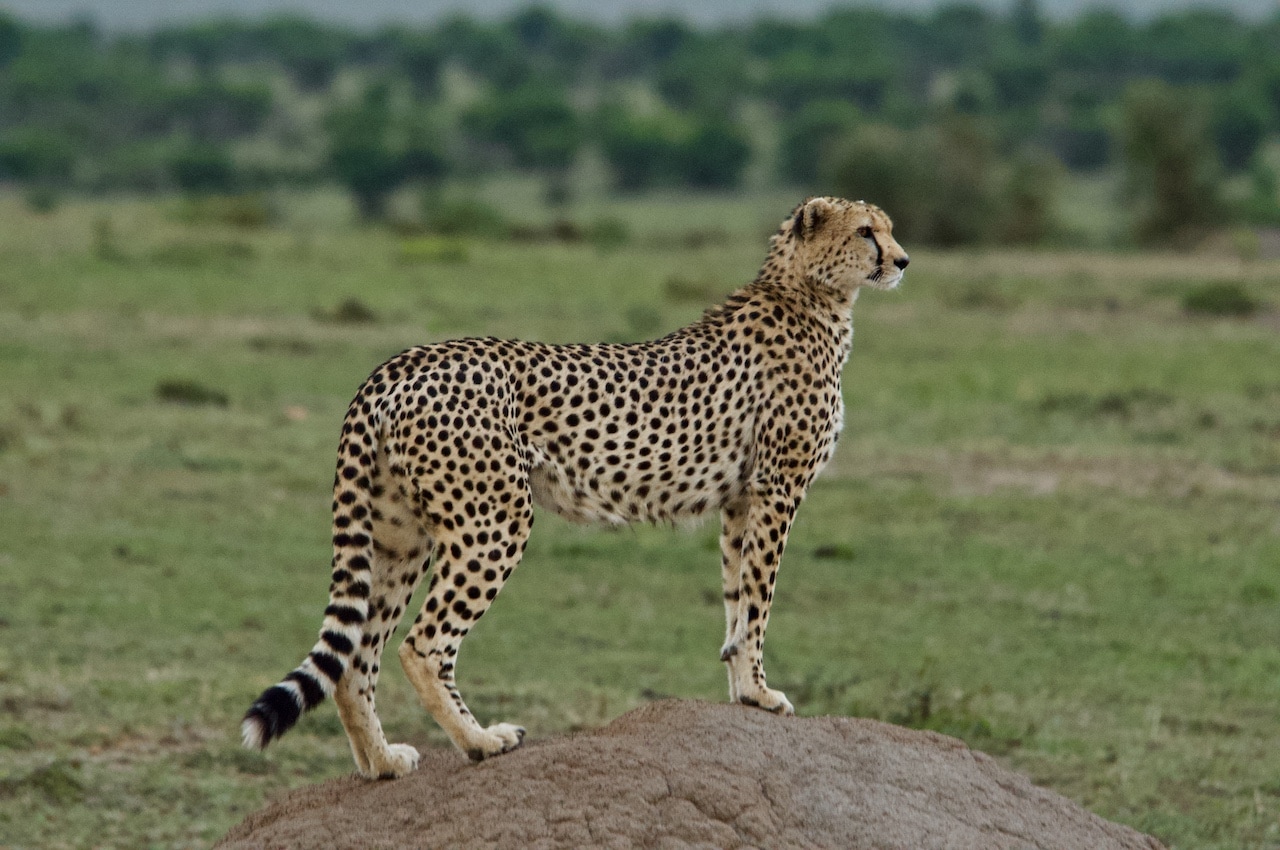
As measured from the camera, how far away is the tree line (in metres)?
35.2

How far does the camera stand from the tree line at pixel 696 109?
35.2 m

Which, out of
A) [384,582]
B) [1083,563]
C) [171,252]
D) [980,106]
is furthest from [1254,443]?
[980,106]

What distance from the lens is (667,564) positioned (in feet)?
37.5

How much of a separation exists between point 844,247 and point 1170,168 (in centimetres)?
3114

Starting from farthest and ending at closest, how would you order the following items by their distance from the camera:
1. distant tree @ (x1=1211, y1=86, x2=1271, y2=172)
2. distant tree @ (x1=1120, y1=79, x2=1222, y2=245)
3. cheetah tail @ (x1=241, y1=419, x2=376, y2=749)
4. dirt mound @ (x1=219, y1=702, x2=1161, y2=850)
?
distant tree @ (x1=1211, y1=86, x2=1271, y2=172) < distant tree @ (x1=1120, y1=79, x2=1222, y2=245) < dirt mound @ (x1=219, y1=702, x2=1161, y2=850) < cheetah tail @ (x1=241, y1=419, x2=376, y2=749)

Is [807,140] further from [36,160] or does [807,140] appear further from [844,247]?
[844,247]

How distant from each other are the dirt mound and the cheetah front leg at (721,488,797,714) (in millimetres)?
227

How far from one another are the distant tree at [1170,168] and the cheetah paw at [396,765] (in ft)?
103

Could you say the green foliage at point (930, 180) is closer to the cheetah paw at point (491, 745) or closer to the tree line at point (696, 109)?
the tree line at point (696, 109)

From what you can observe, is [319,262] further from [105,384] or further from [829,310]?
[829,310]

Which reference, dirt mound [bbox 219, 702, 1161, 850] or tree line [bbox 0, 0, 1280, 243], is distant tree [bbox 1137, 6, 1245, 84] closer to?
tree line [bbox 0, 0, 1280, 243]

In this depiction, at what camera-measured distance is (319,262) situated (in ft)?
84.8

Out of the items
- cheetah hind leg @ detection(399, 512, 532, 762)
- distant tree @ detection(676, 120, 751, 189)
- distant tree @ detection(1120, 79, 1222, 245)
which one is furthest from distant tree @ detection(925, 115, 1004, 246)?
cheetah hind leg @ detection(399, 512, 532, 762)

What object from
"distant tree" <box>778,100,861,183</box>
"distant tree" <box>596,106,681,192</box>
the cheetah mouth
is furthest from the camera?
"distant tree" <box>778,100,861,183</box>
